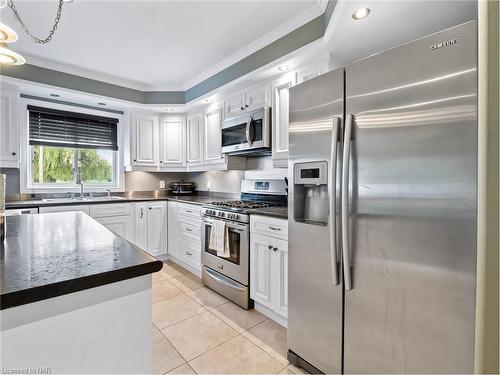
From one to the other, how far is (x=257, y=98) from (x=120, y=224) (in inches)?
95.0

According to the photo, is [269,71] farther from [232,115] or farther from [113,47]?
[113,47]

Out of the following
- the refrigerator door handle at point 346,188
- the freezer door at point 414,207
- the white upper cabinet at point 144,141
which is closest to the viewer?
the freezer door at point 414,207

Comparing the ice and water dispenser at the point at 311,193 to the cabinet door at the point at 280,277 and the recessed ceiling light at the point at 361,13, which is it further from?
the recessed ceiling light at the point at 361,13

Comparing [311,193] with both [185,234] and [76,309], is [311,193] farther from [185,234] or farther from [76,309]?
[185,234]

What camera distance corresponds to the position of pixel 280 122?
2.31 meters

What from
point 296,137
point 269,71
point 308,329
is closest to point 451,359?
point 308,329

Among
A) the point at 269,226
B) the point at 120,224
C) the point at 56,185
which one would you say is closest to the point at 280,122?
the point at 269,226

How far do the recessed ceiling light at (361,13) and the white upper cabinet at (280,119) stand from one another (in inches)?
29.4

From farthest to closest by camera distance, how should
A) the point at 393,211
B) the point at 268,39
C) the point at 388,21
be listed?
the point at 268,39 < the point at 388,21 < the point at 393,211

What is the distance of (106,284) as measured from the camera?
697 mm

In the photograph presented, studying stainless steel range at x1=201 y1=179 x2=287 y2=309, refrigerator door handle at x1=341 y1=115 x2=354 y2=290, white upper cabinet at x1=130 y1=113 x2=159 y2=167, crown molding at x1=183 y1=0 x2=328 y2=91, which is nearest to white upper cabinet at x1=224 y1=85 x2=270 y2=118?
crown molding at x1=183 y1=0 x2=328 y2=91

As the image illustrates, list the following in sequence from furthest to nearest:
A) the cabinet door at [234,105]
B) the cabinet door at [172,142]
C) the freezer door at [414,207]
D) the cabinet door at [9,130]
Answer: the cabinet door at [172,142] < the cabinet door at [234,105] < the cabinet door at [9,130] < the freezer door at [414,207]

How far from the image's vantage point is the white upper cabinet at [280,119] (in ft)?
7.46

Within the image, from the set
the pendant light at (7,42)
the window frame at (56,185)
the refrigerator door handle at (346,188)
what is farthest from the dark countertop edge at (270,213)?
the window frame at (56,185)
